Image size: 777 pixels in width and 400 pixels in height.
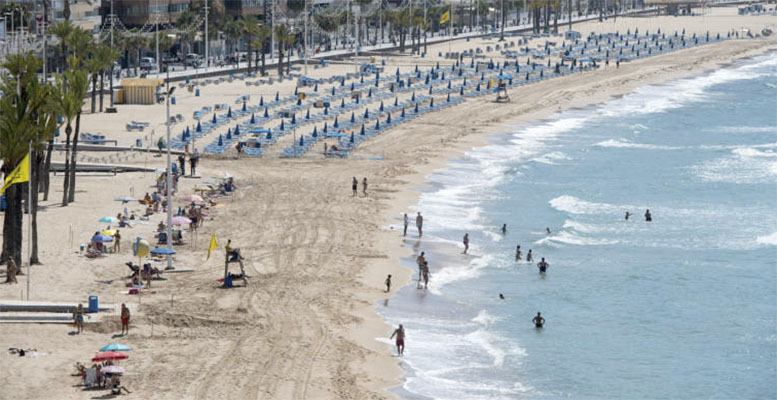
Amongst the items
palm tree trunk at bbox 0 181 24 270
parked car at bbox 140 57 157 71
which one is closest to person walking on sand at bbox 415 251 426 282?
palm tree trunk at bbox 0 181 24 270

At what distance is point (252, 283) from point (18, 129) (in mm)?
10381

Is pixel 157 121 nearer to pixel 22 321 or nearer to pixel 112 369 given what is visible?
pixel 22 321

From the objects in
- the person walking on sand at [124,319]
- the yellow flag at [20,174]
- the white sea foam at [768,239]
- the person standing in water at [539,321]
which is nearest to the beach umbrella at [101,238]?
the yellow flag at [20,174]

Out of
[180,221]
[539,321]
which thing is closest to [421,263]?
[539,321]

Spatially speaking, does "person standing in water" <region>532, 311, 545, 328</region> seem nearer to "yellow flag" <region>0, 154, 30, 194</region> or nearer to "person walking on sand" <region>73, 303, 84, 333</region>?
"person walking on sand" <region>73, 303, 84, 333</region>

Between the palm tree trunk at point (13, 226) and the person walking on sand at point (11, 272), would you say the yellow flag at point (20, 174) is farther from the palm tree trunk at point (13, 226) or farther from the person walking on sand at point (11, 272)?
the person walking on sand at point (11, 272)

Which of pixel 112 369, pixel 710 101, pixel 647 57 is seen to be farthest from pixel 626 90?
pixel 112 369

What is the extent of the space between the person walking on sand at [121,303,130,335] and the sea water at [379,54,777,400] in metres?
9.16

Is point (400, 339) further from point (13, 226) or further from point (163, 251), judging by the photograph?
point (13, 226)

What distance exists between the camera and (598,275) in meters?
55.0

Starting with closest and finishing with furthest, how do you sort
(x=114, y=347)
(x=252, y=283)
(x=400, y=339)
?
(x=114, y=347) → (x=400, y=339) → (x=252, y=283)

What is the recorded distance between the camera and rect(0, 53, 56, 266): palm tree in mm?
47219

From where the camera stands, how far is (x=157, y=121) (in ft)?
304

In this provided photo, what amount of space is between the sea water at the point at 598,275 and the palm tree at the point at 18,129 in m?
14.3
